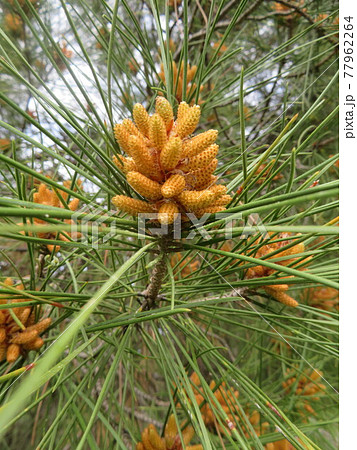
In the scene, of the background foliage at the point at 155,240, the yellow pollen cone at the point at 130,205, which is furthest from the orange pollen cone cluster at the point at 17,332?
the yellow pollen cone at the point at 130,205

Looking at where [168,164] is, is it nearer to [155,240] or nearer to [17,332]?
[155,240]

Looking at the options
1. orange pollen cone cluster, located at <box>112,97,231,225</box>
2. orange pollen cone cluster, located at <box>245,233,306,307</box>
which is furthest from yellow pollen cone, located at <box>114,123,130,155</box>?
orange pollen cone cluster, located at <box>245,233,306,307</box>

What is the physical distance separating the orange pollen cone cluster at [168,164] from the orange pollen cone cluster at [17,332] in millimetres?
276

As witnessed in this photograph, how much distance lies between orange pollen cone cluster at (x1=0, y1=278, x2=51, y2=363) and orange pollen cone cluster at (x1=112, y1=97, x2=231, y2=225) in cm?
28

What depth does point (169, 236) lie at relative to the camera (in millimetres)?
418

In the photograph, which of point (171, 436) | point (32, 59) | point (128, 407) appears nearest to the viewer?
point (171, 436)

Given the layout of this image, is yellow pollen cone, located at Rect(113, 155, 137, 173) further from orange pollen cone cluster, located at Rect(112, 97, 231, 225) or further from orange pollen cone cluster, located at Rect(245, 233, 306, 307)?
orange pollen cone cluster, located at Rect(245, 233, 306, 307)

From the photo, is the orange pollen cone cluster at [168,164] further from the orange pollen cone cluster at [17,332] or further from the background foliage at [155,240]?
the orange pollen cone cluster at [17,332]

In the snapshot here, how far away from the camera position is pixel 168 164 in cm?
37
